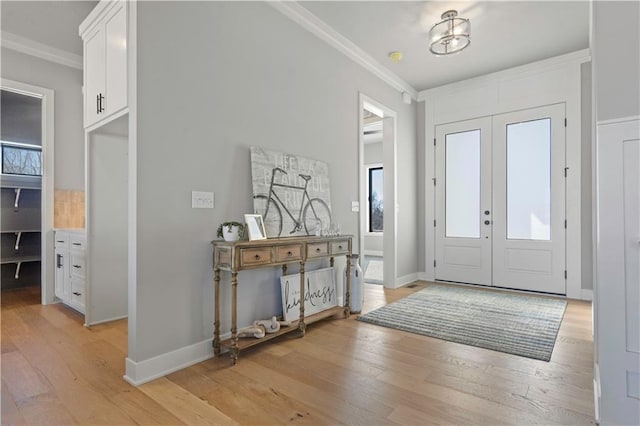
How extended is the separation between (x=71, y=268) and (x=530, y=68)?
615 cm

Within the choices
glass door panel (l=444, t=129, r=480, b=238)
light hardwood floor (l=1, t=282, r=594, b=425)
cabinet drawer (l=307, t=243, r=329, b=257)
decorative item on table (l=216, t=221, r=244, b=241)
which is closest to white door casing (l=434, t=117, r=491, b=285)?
glass door panel (l=444, t=129, r=480, b=238)

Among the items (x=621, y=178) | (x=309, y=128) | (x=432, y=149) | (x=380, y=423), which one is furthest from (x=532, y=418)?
(x=432, y=149)

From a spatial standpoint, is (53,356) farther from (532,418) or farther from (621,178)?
(621,178)

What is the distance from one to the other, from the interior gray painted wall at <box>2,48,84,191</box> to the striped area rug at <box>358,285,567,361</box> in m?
4.00

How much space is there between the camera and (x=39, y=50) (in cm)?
392

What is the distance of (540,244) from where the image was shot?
4477 millimetres

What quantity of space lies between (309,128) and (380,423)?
105 inches

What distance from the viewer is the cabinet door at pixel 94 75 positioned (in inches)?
103

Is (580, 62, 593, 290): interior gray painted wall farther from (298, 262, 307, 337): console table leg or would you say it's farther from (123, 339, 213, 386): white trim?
(123, 339, 213, 386): white trim

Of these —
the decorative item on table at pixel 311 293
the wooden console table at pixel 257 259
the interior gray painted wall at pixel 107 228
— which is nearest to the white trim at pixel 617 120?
the wooden console table at pixel 257 259

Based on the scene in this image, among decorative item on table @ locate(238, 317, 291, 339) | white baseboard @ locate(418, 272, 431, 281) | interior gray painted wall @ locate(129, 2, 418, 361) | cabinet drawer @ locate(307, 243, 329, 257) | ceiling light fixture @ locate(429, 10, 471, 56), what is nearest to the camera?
interior gray painted wall @ locate(129, 2, 418, 361)

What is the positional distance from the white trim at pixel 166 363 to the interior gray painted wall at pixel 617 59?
2.75 m

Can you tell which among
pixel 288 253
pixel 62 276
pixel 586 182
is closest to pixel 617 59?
pixel 288 253

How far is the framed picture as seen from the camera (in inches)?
103
